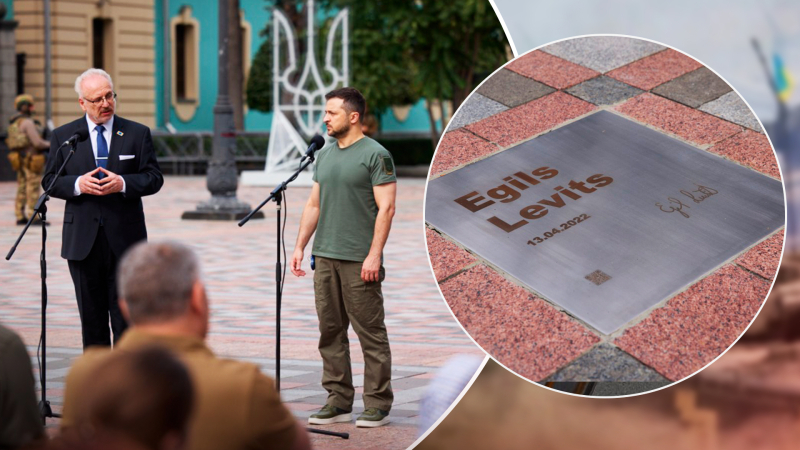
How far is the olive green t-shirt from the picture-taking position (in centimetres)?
586

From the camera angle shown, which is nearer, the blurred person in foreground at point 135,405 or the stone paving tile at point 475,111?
the blurred person in foreground at point 135,405

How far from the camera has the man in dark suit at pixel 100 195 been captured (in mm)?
5707

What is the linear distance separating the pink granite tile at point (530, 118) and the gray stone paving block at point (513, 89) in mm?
23

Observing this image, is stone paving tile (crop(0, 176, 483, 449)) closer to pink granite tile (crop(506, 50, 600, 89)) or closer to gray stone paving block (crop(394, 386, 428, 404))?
gray stone paving block (crop(394, 386, 428, 404))

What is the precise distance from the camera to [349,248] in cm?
588

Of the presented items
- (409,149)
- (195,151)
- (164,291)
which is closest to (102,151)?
(164,291)

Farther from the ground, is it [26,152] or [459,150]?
[459,150]

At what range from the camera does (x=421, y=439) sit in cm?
500

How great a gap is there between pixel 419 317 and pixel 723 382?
16.8ft

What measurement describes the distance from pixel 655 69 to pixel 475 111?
677mm

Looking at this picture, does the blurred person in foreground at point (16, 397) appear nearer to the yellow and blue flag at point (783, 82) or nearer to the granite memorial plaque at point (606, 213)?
the granite memorial plaque at point (606, 213)

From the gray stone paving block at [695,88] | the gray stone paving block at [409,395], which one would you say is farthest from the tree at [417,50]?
the gray stone paving block at [695,88]

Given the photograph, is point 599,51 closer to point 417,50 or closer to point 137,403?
point 137,403

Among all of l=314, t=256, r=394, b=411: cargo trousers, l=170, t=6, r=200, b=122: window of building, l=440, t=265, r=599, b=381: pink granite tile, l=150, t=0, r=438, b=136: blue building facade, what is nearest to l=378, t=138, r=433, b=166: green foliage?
l=150, t=0, r=438, b=136: blue building facade
